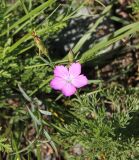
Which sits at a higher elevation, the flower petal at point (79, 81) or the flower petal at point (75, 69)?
the flower petal at point (75, 69)

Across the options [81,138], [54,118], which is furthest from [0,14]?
[81,138]

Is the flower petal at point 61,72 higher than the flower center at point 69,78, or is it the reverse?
the flower petal at point 61,72

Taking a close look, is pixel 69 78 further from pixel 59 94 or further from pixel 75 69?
pixel 59 94

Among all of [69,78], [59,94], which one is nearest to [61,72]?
[69,78]

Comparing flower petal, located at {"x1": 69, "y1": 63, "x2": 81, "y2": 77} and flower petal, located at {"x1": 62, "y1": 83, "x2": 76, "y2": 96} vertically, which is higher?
flower petal, located at {"x1": 69, "y1": 63, "x2": 81, "y2": 77}

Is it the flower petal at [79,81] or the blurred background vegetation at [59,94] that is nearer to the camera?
the flower petal at [79,81]

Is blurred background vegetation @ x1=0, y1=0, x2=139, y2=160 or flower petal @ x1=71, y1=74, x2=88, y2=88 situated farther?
blurred background vegetation @ x1=0, y1=0, x2=139, y2=160
